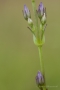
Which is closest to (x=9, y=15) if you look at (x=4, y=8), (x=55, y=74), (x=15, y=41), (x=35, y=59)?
(x=4, y=8)

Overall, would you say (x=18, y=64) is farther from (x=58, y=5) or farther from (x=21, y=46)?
(x=58, y=5)

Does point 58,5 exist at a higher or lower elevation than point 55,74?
higher

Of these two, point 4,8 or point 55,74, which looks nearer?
point 55,74

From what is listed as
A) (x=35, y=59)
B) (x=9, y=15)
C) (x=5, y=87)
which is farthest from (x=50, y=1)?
(x=5, y=87)

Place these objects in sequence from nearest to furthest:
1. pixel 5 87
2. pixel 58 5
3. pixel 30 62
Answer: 1. pixel 5 87
2. pixel 30 62
3. pixel 58 5

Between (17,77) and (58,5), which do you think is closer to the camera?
(17,77)

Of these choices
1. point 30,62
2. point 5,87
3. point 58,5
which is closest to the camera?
point 5,87

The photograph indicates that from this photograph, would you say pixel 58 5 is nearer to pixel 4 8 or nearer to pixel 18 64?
pixel 4 8
